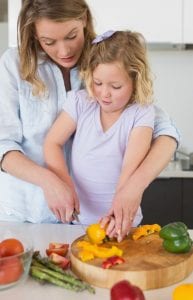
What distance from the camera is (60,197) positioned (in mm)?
1167

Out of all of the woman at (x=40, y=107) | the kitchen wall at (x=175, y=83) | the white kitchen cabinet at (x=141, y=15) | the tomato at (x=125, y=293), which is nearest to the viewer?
the tomato at (x=125, y=293)

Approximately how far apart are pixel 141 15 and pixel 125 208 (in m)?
1.53

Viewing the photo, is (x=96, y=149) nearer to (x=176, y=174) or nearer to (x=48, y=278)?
(x=48, y=278)

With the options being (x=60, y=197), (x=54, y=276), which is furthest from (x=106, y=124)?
(x=54, y=276)

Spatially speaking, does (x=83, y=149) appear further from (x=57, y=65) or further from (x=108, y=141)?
(x=57, y=65)

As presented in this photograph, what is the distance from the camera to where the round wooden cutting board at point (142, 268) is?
943 mm

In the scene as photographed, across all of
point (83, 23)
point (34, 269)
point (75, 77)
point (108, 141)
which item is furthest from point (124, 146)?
point (34, 269)

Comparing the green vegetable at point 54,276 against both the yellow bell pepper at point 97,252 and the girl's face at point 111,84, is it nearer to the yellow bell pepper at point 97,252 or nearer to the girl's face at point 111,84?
the yellow bell pepper at point 97,252

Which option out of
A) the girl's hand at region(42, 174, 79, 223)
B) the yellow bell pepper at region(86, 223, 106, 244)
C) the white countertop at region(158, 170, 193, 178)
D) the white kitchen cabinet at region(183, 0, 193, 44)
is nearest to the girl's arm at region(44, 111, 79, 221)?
the girl's hand at region(42, 174, 79, 223)

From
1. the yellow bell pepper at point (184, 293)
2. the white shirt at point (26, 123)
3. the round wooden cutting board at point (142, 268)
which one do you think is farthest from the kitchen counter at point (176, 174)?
the yellow bell pepper at point (184, 293)

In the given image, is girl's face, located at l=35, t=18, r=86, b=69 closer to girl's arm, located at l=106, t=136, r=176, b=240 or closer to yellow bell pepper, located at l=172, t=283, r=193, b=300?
girl's arm, located at l=106, t=136, r=176, b=240

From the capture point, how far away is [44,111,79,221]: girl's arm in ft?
3.82

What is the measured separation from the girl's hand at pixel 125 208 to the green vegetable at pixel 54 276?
0.62ft

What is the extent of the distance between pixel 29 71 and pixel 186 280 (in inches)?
29.0
